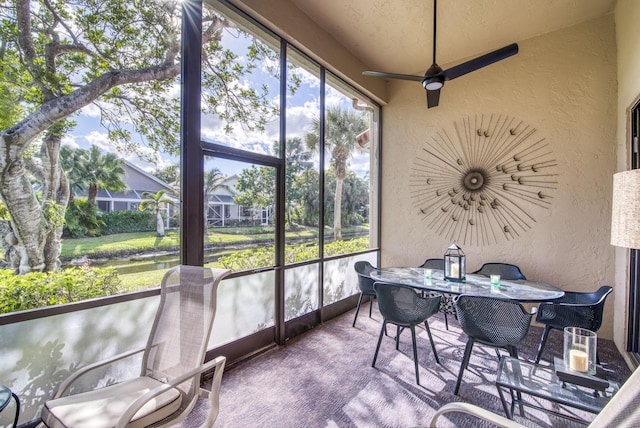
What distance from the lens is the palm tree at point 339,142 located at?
14.0ft

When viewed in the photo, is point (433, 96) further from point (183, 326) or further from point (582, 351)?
point (183, 326)

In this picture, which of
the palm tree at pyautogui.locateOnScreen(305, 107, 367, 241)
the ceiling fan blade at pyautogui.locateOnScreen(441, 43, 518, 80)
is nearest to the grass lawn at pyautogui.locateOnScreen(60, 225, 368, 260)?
the palm tree at pyautogui.locateOnScreen(305, 107, 367, 241)

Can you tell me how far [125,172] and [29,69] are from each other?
0.75 meters

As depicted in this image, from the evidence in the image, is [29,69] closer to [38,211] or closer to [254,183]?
[38,211]

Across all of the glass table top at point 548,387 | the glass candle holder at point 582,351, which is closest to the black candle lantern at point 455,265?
the glass table top at point 548,387

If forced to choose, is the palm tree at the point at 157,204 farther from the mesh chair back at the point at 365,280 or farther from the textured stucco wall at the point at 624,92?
the textured stucco wall at the point at 624,92

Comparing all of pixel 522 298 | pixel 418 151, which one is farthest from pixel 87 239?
pixel 418 151

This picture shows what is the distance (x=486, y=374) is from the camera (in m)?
2.74

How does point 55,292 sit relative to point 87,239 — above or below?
below

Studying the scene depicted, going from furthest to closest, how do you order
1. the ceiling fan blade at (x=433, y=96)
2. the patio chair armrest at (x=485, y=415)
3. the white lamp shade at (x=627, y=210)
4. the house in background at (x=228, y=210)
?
1. the ceiling fan blade at (x=433, y=96)
2. the house in background at (x=228, y=210)
3. the white lamp shade at (x=627, y=210)
4. the patio chair armrest at (x=485, y=415)

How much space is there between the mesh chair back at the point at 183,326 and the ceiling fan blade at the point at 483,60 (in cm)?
274

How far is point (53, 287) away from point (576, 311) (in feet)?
13.3

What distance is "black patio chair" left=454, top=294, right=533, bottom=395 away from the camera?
2.23 m

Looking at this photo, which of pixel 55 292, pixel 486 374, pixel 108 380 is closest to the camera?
pixel 55 292
